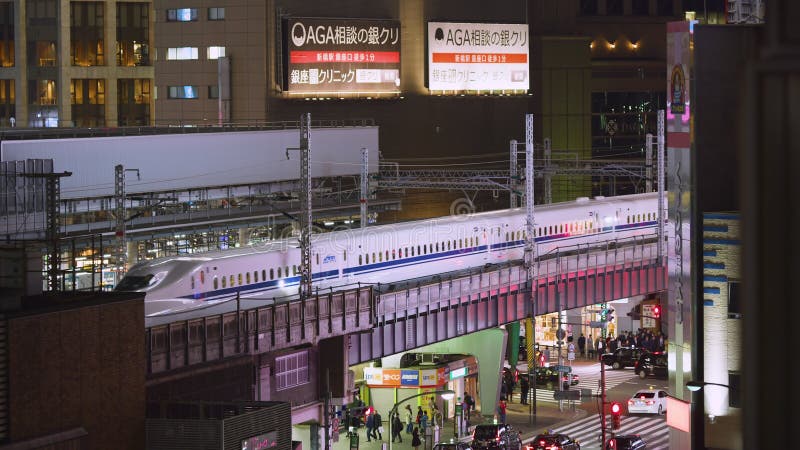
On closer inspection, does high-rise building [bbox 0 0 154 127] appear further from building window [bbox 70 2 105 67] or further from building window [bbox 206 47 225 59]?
building window [bbox 206 47 225 59]

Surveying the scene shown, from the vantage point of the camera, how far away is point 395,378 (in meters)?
67.4

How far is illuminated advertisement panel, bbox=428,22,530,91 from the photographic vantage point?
114062mm

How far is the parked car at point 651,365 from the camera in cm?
8362

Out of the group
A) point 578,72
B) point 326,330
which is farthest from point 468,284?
point 578,72

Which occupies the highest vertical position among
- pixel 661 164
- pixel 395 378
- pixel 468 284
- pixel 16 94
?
pixel 16 94

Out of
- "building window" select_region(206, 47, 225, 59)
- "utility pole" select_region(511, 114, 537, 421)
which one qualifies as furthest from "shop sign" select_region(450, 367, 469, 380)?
"building window" select_region(206, 47, 225, 59)

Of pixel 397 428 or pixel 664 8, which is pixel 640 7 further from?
pixel 397 428

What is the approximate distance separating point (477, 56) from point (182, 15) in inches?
1017

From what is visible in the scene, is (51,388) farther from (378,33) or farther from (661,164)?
(378,33)

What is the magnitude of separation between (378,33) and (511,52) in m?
15.1

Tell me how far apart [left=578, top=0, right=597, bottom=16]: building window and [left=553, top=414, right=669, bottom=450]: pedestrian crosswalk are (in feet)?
255

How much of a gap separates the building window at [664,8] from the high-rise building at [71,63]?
5430cm

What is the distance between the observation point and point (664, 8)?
146 metres

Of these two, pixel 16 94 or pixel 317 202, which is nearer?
pixel 317 202
